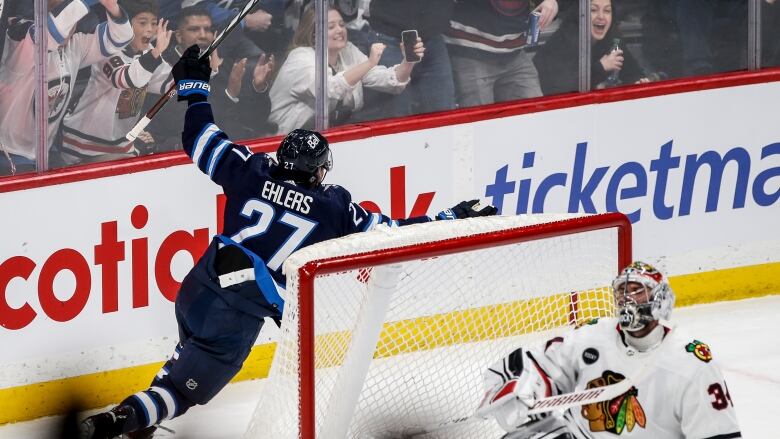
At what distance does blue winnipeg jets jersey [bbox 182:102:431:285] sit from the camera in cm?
473

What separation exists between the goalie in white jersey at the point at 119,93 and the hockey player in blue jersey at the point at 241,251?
Answer: 55 centimetres

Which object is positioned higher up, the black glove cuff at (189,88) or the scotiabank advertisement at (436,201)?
A: the black glove cuff at (189,88)

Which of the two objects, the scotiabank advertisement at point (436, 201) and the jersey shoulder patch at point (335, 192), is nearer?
the jersey shoulder patch at point (335, 192)

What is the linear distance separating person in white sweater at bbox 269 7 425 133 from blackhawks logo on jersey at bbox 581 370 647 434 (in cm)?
225

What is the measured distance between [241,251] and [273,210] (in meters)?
0.16

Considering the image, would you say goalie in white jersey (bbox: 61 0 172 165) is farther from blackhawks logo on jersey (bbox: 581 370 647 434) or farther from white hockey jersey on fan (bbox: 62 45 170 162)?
blackhawks logo on jersey (bbox: 581 370 647 434)

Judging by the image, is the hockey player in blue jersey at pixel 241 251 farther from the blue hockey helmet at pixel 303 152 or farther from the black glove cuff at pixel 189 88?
the black glove cuff at pixel 189 88

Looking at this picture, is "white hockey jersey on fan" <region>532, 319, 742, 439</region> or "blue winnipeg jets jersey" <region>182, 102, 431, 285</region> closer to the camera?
"white hockey jersey on fan" <region>532, 319, 742, 439</region>

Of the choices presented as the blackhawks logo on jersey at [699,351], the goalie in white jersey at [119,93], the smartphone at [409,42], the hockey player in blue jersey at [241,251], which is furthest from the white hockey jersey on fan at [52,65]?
the blackhawks logo on jersey at [699,351]

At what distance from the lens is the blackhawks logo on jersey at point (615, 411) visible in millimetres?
3721

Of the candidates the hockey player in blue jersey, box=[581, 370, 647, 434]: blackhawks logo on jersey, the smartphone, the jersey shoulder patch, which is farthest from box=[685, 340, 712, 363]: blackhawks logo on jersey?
the smartphone

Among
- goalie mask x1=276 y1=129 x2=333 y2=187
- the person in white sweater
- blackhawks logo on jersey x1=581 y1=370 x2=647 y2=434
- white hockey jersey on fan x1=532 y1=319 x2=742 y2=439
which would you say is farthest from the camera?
the person in white sweater

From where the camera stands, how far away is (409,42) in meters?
5.95

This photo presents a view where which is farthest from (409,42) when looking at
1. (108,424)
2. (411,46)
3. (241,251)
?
(108,424)
